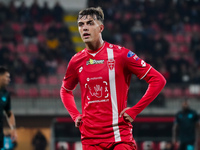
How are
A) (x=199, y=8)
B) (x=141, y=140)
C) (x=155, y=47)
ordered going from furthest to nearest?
(x=199, y=8)
(x=155, y=47)
(x=141, y=140)

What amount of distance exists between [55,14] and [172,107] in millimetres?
7625

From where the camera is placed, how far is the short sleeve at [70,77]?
15.4 feet

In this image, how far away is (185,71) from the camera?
17.2 metres

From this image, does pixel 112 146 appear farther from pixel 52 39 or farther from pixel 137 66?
pixel 52 39

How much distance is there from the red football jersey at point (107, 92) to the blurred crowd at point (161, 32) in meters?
12.1

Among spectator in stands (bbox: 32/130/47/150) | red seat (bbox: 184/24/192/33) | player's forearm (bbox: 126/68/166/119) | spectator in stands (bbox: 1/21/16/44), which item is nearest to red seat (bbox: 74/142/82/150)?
spectator in stands (bbox: 32/130/47/150)

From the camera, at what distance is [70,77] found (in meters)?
4.77

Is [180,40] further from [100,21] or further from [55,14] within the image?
[100,21]

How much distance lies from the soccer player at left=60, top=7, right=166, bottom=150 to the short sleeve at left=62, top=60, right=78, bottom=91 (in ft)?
0.41

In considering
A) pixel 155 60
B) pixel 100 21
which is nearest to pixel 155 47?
pixel 155 60

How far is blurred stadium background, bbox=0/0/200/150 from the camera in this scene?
15008 millimetres

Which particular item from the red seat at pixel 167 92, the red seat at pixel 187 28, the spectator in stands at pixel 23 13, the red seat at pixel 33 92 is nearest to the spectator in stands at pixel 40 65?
the red seat at pixel 33 92

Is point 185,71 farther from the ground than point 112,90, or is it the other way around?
point 185,71

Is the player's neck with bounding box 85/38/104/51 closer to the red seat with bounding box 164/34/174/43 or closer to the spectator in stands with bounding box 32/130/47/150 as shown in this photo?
the spectator in stands with bounding box 32/130/47/150
